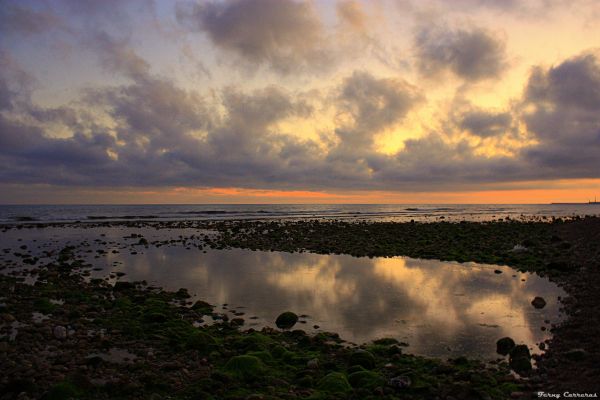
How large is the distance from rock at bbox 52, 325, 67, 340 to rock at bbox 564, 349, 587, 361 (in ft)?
39.9

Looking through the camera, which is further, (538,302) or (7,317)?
(538,302)

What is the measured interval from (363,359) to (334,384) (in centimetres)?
130

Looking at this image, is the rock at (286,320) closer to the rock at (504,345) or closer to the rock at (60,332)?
the rock at (504,345)

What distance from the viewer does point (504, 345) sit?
9664 mm

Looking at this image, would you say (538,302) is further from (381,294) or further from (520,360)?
(520,360)

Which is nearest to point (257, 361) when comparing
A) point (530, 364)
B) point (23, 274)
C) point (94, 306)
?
point (530, 364)

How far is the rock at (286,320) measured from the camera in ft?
39.7

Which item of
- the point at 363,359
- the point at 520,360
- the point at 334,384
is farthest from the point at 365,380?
the point at 520,360

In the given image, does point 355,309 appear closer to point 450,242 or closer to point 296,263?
point 296,263

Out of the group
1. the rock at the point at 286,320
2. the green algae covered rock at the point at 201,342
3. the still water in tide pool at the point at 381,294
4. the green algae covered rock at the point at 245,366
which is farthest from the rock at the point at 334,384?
the rock at the point at 286,320

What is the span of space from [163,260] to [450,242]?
21687 mm

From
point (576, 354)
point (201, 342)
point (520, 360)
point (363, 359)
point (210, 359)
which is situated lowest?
point (210, 359)

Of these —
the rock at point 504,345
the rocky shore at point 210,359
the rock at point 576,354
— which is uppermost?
the rock at point 576,354

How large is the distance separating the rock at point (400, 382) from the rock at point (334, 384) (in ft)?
2.68
